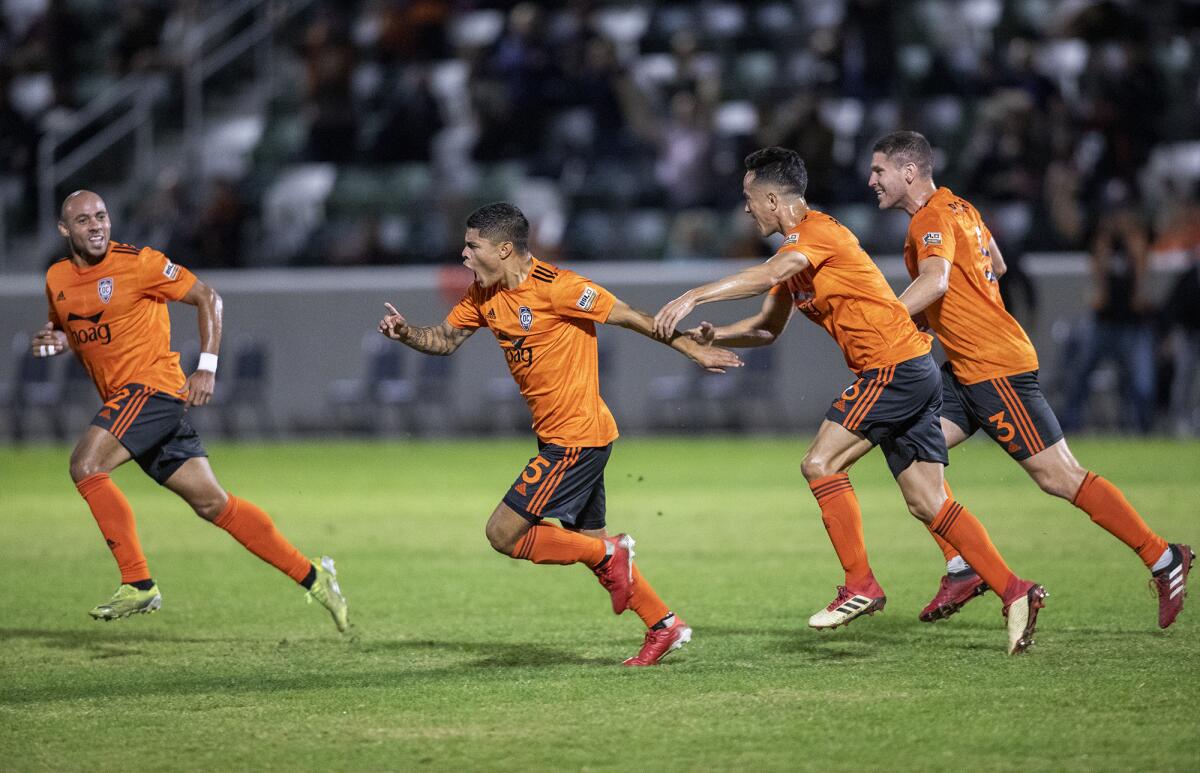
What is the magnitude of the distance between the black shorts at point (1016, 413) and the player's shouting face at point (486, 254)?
2329mm

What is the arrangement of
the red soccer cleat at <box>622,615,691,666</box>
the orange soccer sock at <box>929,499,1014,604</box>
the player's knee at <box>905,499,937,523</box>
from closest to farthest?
1. the red soccer cleat at <box>622,615,691,666</box>
2. the orange soccer sock at <box>929,499,1014,604</box>
3. the player's knee at <box>905,499,937,523</box>

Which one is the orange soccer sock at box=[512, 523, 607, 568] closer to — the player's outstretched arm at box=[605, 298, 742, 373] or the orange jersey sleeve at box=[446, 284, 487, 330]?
the player's outstretched arm at box=[605, 298, 742, 373]

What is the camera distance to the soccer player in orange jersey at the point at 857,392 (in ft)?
24.0

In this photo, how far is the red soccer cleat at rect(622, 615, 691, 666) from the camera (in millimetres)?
7098

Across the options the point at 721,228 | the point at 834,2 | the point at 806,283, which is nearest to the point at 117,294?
the point at 806,283

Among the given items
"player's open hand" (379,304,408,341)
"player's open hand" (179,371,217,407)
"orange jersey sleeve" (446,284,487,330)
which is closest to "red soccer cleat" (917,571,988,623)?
"orange jersey sleeve" (446,284,487,330)

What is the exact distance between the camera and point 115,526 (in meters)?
8.20

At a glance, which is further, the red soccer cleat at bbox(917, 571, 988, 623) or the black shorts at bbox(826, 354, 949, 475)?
the red soccer cleat at bbox(917, 571, 988, 623)

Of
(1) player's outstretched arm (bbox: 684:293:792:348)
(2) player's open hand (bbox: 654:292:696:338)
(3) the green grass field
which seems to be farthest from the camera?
(1) player's outstretched arm (bbox: 684:293:792:348)

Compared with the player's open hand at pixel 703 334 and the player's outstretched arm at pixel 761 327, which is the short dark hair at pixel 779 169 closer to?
the player's outstretched arm at pixel 761 327

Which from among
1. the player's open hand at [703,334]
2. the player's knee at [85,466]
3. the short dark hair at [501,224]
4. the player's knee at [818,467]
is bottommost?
the player's knee at [85,466]

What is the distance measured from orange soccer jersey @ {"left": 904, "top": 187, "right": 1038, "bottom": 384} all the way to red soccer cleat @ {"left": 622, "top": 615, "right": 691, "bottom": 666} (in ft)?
6.10

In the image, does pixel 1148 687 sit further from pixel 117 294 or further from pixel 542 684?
pixel 117 294

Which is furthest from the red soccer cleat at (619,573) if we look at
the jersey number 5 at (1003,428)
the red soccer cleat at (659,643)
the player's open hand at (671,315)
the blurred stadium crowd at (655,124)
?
the blurred stadium crowd at (655,124)
